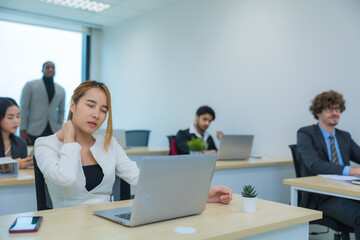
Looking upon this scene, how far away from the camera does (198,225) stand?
3.95ft

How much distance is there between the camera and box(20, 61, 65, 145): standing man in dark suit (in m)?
4.75

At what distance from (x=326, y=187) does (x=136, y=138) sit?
9.87 ft

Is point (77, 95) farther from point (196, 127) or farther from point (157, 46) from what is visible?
point (157, 46)

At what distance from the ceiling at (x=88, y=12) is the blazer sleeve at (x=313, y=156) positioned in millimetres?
3317

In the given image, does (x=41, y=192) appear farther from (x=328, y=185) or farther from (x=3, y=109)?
(x=328, y=185)

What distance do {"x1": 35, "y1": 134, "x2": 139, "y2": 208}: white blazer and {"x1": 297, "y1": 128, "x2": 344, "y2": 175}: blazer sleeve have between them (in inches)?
58.5

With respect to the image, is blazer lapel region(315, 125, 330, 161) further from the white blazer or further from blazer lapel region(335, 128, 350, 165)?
the white blazer

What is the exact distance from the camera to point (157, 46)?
5664 mm

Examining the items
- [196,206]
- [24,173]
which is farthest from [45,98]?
[196,206]

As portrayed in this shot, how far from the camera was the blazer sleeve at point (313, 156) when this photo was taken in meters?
2.56

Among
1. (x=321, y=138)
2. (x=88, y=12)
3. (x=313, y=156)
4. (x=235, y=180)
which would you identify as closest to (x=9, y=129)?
(x=235, y=180)

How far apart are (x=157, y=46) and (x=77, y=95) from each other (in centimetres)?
412

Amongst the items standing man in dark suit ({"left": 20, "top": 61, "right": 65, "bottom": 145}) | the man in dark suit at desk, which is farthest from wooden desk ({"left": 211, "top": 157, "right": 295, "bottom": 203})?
standing man in dark suit ({"left": 20, "top": 61, "right": 65, "bottom": 145})

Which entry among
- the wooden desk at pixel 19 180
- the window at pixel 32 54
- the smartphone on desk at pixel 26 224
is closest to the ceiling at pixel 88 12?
the window at pixel 32 54
